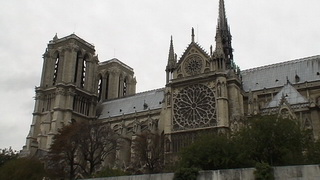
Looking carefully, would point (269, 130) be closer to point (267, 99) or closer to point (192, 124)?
point (192, 124)

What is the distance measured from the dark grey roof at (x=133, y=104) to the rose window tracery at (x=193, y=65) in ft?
46.1

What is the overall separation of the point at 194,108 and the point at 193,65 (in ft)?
20.8

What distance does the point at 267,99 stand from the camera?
52469 millimetres

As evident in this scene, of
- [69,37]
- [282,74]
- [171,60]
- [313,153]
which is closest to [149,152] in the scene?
[171,60]

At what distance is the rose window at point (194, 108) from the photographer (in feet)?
153

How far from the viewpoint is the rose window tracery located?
5041cm

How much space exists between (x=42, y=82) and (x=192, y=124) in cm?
3359

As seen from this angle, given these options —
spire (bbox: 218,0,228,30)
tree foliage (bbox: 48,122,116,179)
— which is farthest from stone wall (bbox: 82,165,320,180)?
spire (bbox: 218,0,228,30)

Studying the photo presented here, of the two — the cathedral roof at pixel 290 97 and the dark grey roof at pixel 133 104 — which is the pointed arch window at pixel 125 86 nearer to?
the dark grey roof at pixel 133 104

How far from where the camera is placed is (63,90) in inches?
2522

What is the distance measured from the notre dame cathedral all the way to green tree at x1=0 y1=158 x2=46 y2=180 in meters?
14.2

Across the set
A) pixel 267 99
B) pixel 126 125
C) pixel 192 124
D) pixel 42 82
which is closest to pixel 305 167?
pixel 192 124

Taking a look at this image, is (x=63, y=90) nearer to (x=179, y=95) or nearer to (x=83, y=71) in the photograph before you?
(x=83, y=71)

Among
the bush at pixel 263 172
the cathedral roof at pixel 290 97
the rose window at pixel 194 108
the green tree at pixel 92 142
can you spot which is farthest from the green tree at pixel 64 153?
the bush at pixel 263 172
